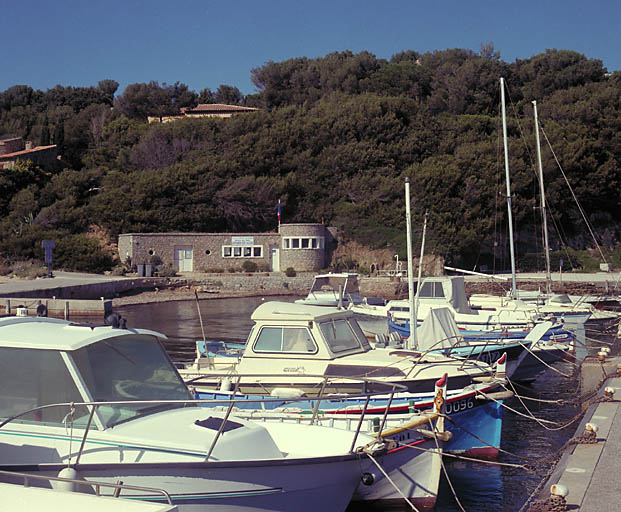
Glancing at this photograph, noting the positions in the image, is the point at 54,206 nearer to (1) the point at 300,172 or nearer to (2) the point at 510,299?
(1) the point at 300,172

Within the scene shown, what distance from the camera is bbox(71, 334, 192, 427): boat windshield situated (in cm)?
659

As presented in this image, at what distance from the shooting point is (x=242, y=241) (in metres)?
49.0

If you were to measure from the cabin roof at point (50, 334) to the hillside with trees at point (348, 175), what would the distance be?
3983 centimetres

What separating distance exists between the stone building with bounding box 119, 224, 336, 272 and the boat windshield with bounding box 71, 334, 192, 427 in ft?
134

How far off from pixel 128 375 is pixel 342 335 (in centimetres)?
560

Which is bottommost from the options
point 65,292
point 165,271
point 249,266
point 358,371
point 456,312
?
point 65,292

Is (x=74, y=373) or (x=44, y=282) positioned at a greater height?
(x=74, y=373)

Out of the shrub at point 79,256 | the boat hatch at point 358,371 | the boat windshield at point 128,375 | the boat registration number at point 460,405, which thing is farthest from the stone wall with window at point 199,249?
the boat windshield at point 128,375

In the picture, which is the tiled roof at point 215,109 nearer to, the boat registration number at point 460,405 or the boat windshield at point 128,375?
the boat registration number at point 460,405

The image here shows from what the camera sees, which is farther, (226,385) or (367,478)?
(226,385)

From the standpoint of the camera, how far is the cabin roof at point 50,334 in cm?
671

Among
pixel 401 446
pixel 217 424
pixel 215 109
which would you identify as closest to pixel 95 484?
pixel 217 424

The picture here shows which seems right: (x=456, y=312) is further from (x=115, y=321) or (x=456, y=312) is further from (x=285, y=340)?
(x=115, y=321)

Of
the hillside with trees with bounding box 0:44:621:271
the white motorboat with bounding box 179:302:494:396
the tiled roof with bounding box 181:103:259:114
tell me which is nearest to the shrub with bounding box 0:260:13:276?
the hillside with trees with bounding box 0:44:621:271
